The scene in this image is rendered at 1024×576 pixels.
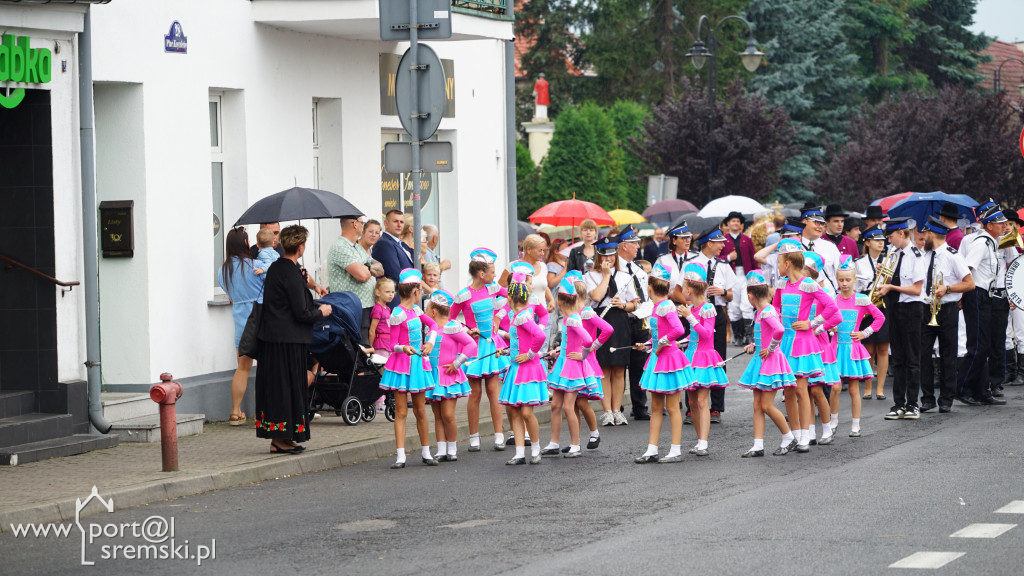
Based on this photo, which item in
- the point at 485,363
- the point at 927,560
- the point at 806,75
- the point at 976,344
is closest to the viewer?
the point at 927,560

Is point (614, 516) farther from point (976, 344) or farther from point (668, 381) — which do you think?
point (976, 344)

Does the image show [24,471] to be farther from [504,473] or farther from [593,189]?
[593,189]

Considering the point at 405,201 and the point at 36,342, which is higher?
the point at 405,201

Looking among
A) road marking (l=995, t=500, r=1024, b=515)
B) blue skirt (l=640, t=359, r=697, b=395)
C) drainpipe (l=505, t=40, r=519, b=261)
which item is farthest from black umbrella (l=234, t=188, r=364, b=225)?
road marking (l=995, t=500, r=1024, b=515)

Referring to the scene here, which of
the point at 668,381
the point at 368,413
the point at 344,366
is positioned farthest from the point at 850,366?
the point at 344,366

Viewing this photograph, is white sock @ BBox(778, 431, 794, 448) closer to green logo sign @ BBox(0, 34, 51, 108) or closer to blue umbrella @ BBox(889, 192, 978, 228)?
green logo sign @ BBox(0, 34, 51, 108)

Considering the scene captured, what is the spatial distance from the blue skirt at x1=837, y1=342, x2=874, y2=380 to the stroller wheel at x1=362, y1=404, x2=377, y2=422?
4.48 metres

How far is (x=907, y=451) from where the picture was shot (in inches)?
483

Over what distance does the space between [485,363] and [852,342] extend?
11.6 feet

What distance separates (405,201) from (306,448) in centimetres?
671

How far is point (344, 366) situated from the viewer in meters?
14.2

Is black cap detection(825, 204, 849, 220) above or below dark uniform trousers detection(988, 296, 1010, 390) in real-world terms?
above

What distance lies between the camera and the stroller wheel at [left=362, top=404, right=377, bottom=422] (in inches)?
568

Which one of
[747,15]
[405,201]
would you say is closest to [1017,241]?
[405,201]
